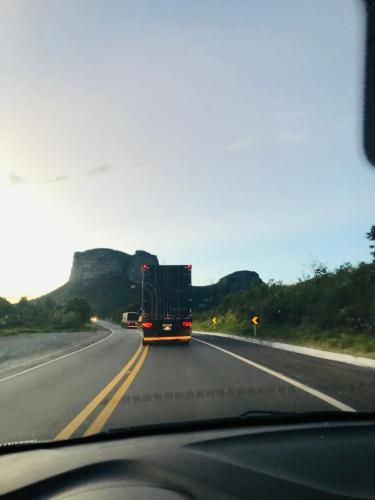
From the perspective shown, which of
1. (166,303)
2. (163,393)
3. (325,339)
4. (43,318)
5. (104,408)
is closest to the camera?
(104,408)

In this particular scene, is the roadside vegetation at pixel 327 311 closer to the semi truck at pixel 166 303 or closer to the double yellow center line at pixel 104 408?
the semi truck at pixel 166 303

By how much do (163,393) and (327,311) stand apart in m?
18.7

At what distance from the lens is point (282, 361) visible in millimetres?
15031

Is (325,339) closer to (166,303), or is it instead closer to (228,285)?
(166,303)

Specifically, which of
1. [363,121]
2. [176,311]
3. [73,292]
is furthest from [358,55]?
[73,292]

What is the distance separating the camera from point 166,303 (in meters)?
24.7

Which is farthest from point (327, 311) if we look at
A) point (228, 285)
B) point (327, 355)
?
point (228, 285)

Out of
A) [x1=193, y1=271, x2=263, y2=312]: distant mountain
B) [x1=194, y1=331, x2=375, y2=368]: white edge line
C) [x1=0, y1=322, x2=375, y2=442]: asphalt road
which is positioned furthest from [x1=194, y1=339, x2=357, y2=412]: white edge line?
[x1=193, y1=271, x2=263, y2=312]: distant mountain

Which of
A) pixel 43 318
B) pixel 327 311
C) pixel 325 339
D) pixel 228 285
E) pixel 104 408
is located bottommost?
pixel 104 408

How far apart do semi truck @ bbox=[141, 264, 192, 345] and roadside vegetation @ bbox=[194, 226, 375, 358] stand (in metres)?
5.02

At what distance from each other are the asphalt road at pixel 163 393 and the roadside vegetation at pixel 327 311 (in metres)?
4.63

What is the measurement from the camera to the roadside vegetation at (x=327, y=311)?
21236 millimetres

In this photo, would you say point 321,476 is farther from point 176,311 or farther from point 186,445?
point 176,311

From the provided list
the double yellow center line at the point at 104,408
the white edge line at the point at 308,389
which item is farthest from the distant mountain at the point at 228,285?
the double yellow center line at the point at 104,408
